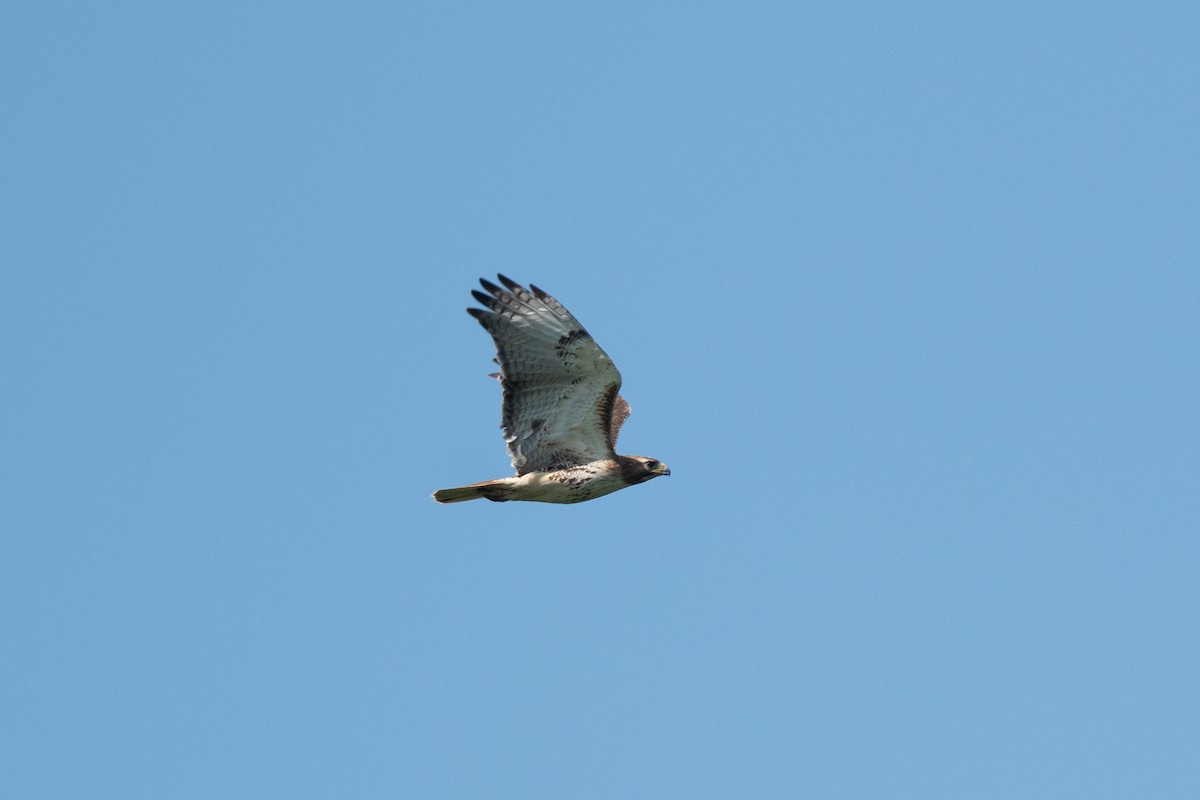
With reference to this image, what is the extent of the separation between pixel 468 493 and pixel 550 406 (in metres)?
1.08

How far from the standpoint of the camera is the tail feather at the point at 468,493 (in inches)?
798

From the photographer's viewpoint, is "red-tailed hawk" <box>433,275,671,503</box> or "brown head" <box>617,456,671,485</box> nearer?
"red-tailed hawk" <box>433,275,671,503</box>

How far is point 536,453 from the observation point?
20.7 metres

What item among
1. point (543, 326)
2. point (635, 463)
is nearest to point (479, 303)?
point (543, 326)

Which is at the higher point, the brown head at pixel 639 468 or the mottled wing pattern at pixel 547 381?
the mottled wing pattern at pixel 547 381

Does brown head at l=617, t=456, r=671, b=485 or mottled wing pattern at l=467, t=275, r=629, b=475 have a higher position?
mottled wing pattern at l=467, t=275, r=629, b=475

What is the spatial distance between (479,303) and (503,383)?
30.9 inches

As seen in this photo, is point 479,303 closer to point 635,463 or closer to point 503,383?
point 503,383

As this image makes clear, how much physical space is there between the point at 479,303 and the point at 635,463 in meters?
2.04

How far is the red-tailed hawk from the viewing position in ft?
66.1

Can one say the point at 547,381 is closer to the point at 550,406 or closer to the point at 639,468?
the point at 550,406

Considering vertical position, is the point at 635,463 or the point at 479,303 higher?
the point at 479,303

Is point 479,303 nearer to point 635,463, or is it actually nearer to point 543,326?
point 543,326

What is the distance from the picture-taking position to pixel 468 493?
20375 mm
